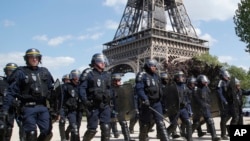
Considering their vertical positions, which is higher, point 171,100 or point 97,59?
point 97,59

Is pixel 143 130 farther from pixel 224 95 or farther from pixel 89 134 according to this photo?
pixel 224 95

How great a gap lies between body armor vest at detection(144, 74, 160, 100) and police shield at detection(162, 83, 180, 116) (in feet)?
3.30

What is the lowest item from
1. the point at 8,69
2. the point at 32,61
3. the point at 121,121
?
the point at 121,121

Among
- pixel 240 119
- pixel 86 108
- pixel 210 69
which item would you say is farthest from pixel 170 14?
pixel 86 108

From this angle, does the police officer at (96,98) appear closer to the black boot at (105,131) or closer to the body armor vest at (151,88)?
the black boot at (105,131)

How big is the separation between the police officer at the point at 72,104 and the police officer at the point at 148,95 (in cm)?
164

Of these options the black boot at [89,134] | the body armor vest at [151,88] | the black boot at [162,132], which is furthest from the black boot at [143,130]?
the black boot at [89,134]

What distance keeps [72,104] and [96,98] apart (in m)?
2.51

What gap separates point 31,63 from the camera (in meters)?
6.92

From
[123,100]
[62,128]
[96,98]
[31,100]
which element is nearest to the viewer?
[31,100]

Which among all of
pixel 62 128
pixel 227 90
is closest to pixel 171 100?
pixel 227 90

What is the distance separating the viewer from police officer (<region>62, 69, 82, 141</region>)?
946 cm

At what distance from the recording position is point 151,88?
28.1 feet

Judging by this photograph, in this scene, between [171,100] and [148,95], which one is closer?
[148,95]
